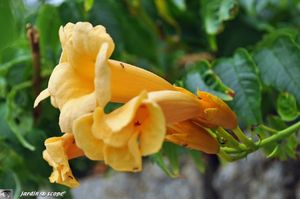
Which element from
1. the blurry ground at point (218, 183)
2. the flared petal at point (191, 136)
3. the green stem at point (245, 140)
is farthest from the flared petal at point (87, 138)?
the blurry ground at point (218, 183)

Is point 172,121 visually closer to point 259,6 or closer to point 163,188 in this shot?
point 259,6

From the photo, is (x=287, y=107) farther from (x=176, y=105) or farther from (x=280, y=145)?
(x=176, y=105)

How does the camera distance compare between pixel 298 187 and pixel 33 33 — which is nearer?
pixel 33 33

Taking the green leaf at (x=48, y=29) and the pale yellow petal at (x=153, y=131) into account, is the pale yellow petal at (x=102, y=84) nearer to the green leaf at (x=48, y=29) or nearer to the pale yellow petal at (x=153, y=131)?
the pale yellow petal at (x=153, y=131)

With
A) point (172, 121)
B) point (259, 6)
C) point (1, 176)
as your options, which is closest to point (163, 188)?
point (259, 6)

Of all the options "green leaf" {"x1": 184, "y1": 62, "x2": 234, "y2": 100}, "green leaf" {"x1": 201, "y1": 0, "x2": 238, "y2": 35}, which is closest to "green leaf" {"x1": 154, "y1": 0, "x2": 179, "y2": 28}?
"green leaf" {"x1": 201, "y1": 0, "x2": 238, "y2": 35}
